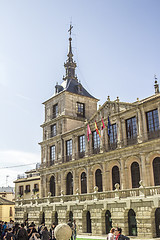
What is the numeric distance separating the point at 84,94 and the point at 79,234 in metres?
19.5

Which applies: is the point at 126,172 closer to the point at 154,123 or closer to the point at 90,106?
the point at 154,123

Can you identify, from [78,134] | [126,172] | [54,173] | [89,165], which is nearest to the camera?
[126,172]

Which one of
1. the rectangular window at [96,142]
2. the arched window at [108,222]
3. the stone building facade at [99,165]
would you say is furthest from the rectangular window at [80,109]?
the arched window at [108,222]

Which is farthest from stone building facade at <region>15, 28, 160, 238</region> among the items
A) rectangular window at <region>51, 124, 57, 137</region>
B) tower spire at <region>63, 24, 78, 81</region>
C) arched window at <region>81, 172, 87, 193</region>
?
tower spire at <region>63, 24, 78, 81</region>

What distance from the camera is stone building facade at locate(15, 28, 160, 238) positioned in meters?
24.4

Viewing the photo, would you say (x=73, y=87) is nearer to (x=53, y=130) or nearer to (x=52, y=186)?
(x=53, y=130)

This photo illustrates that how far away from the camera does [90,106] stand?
40.4 meters

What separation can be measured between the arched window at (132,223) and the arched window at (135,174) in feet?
8.54

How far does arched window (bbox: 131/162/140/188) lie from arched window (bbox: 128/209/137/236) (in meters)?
2.60

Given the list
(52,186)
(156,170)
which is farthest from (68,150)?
(156,170)

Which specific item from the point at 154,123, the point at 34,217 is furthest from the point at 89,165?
the point at 34,217

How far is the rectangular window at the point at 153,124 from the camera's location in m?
25.1

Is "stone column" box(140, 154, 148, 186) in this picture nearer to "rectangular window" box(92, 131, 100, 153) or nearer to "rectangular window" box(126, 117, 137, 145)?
"rectangular window" box(126, 117, 137, 145)

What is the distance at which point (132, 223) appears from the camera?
24141mm
